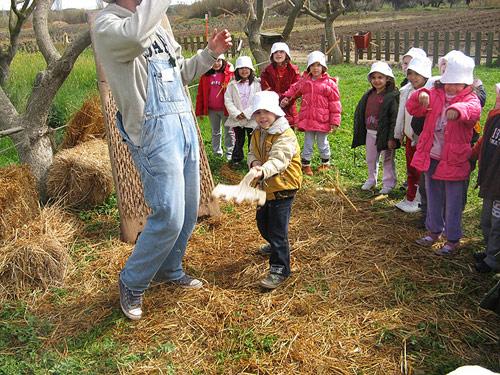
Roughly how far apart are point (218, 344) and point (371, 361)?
1.00m

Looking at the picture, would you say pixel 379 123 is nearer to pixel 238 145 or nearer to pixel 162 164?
pixel 238 145

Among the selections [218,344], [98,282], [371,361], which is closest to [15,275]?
[98,282]

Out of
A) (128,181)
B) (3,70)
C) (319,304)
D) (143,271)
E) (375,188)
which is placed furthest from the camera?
(3,70)

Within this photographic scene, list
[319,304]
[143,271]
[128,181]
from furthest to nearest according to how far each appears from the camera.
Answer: [128,181] < [319,304] < [143,271]

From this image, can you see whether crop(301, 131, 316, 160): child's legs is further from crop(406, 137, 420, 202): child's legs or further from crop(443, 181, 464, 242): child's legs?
crop(443, 181, 464, 242): child's legs

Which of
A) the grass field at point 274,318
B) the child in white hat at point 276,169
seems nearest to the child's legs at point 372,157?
the grass field at point 274,318

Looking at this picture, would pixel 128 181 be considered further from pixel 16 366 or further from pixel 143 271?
pixel 16 366

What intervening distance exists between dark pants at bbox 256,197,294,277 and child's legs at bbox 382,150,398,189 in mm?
2401

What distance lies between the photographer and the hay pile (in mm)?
3799

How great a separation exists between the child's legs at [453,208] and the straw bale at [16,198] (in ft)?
12.6

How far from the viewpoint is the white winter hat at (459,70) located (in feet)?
12.6

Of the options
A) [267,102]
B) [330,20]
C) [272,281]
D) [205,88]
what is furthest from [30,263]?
[330,20]

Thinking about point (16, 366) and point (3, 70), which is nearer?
point (16, 366)

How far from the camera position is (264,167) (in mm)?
3373
